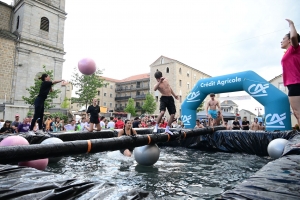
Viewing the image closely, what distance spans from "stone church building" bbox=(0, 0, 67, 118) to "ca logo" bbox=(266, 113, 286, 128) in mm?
21948

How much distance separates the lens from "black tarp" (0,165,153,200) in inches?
63.8

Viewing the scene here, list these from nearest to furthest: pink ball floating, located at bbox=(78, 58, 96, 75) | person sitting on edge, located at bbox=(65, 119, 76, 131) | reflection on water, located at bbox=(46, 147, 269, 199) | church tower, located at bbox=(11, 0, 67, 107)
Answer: reflection on water, located at bbox=(46, 147, 269, 199) < pink ball floating, located at bbox=(78, 58, 96, 75) < person sitting on edge, located at bbox=(65, 119, 76, 131) < church tower, located at bbox=(11, 0, 67, 107)

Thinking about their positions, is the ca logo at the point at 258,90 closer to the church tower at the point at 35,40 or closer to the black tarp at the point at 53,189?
the black tarp at the point at 53,189

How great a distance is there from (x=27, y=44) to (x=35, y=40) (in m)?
1.09

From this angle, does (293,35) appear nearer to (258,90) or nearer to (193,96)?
(258,90)

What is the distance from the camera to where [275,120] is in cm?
861

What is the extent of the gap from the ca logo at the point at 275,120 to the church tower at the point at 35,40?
23170mm

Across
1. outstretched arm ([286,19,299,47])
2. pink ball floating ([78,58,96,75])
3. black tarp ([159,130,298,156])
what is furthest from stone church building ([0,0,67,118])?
outstretched arm ([286,19,299,47])

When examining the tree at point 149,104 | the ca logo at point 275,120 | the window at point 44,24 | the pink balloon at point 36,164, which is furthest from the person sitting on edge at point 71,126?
the tree at point 149,104

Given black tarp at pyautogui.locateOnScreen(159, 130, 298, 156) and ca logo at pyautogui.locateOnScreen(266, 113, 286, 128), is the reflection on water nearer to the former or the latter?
black tarp at pyautogui.locateOnScreen(159, 130, 298, 156)

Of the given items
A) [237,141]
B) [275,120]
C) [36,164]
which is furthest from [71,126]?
[275,120]

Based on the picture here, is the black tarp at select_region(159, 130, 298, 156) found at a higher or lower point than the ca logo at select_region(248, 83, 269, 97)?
lower

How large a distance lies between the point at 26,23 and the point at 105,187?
27.0 metres

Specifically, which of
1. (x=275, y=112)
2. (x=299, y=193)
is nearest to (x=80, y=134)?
(x=299, y=193)
